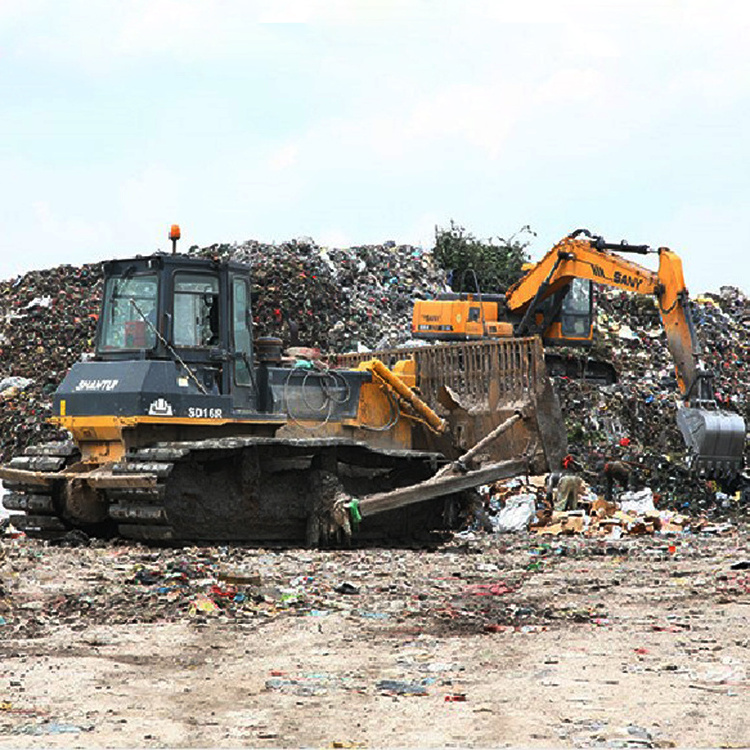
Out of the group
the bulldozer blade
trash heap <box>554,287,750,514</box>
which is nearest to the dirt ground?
the bulldozer blade

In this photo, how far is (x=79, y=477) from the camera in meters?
12.0

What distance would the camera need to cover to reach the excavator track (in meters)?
12.5

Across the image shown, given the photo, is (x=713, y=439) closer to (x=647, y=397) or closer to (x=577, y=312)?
(x=647, y=397)

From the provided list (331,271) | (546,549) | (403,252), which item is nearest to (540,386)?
(546,549)

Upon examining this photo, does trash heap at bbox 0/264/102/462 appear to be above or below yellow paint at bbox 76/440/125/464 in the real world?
above

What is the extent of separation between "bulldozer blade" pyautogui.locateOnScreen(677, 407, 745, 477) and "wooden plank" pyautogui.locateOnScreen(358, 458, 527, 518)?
279cm

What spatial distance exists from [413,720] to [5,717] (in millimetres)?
1620

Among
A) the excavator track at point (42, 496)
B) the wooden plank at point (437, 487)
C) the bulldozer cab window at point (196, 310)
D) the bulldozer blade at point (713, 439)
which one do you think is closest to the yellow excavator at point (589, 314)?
the bulldozer blade at point (713, 439)

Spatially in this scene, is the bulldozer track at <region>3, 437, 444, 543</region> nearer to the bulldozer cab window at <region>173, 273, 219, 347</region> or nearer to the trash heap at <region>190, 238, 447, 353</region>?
the bulldozer cab window at <region>173, 273, 219, 347</region>

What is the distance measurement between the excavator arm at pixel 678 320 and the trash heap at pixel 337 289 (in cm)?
465

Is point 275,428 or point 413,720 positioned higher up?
point 275,428

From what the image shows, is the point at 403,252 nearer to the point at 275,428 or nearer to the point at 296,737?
the point at 275,428

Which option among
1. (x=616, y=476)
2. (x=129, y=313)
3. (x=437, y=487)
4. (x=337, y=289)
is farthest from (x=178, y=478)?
(x=337, y=289)

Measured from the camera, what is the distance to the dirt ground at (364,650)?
547 cm
